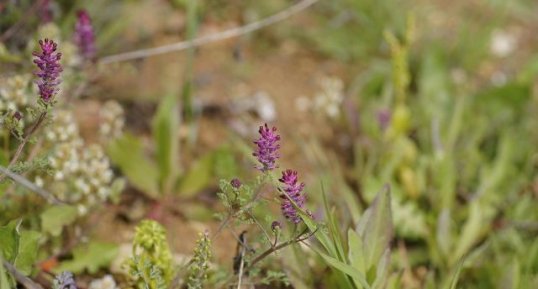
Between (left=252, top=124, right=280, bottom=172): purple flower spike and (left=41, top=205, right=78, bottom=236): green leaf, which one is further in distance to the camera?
(left=41, top=205, right=78, bottom=236): green leaf

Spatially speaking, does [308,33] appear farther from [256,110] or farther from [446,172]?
[446,172]

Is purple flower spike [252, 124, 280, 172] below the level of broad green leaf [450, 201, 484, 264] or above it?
below

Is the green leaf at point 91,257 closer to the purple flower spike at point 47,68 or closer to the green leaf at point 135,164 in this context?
the green leaf at point 135,164

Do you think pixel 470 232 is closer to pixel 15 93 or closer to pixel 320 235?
pixel 320 235

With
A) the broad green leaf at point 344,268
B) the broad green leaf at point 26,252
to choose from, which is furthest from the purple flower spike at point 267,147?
the broad green leaf at point 26,252

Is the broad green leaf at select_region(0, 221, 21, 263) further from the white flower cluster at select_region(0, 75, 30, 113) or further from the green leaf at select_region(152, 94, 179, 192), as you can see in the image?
the green leaf at select_region(152, 94, 179, 192)

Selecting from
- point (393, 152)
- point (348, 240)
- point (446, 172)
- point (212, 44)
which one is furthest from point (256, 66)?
point (348, 240)

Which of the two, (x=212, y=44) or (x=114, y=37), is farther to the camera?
(x=212, y=44)

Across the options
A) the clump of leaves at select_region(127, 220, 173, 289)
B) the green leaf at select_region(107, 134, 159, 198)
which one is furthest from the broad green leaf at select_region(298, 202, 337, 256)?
the green leaf at select_region(107, 134, 159, 198)

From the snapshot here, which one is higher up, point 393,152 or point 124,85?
point 124,85
